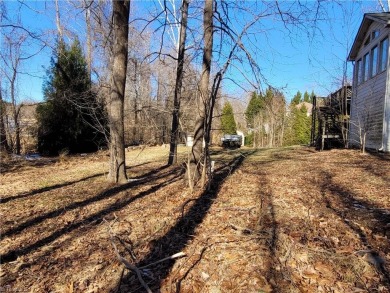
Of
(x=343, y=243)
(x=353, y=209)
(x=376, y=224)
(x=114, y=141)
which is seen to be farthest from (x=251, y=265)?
(x=114, y=141)

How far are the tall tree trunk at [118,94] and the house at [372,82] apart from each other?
341 inches

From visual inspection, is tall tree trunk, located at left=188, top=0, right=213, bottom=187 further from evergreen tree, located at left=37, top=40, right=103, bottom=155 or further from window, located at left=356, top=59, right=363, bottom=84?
window, located at left=356, top=59, right=363, bottom=84

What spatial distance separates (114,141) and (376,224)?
522 cm

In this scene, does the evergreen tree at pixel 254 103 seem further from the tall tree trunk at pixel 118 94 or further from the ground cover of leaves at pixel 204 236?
the tall tree trunk at pixel 118 94

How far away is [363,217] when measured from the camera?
13.5ft

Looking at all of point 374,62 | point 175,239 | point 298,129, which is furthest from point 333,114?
point 298,129

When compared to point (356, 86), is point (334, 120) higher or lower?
lower

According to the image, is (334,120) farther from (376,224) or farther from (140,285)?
(140,285)

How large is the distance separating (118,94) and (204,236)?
14.2 ft

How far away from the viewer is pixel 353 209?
4.49m

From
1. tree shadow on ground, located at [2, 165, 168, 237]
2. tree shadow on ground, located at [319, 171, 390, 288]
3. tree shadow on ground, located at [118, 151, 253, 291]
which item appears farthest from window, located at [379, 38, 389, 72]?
tree shadow on ground, located at [118, 151, 253, 291]

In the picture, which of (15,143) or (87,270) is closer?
(87,270)

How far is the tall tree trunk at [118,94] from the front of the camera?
6.89 meters

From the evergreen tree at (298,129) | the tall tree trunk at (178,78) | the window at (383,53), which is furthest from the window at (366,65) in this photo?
the evergreen tree at (298,129)
